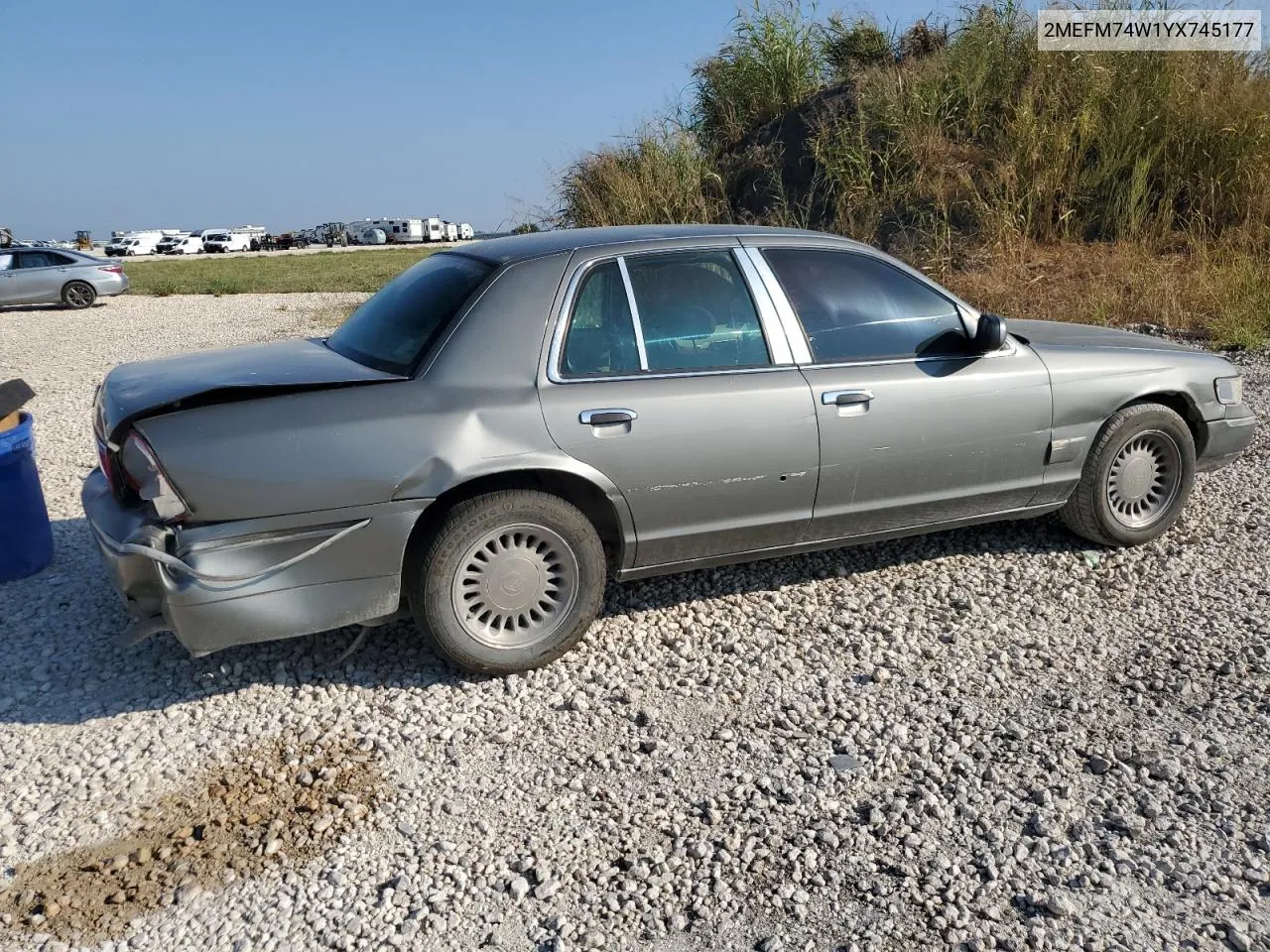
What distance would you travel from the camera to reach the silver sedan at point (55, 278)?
64.6 feet

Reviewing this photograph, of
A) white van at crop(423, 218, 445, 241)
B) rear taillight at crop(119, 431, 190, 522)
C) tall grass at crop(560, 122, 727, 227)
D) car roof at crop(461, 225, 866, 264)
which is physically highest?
white van at crop(423, 218, 445, 241)

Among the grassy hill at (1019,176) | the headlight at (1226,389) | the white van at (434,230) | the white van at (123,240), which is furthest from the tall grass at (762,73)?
the white van at (434,230)

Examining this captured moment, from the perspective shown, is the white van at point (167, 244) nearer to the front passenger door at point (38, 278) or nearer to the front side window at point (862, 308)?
the front passenger door at point (38, 278)

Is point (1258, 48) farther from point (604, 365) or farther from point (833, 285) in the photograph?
point (604, 365)

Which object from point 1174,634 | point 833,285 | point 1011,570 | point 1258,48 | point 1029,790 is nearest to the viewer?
point 1029,790

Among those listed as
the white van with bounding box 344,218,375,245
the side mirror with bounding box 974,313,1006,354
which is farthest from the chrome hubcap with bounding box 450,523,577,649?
the white van with bounding box 344,218,375,245

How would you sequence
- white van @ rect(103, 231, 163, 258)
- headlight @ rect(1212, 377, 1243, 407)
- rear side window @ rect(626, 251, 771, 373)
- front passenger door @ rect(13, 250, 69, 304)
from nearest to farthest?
rear side window @ rect(626, 251, 771, 373) < headlight @ rect(1212, 377, 1243, 407) < front passenger door @ rect(13, 250, 69, 304) < white van @ rect(103, 231, 163, 258)

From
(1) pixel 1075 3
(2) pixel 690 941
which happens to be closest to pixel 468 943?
(2) pixel 690 941

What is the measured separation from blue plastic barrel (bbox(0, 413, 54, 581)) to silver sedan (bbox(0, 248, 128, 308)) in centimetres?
1788

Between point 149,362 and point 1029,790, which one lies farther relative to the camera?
point 149,362

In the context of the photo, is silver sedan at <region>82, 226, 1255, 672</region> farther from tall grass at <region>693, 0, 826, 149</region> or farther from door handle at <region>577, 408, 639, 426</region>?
tall grass at <region>693, 0, 826, 149</region>

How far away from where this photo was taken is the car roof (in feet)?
13.1

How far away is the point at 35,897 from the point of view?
2725 millimetres

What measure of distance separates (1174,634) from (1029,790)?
1.42 metres
